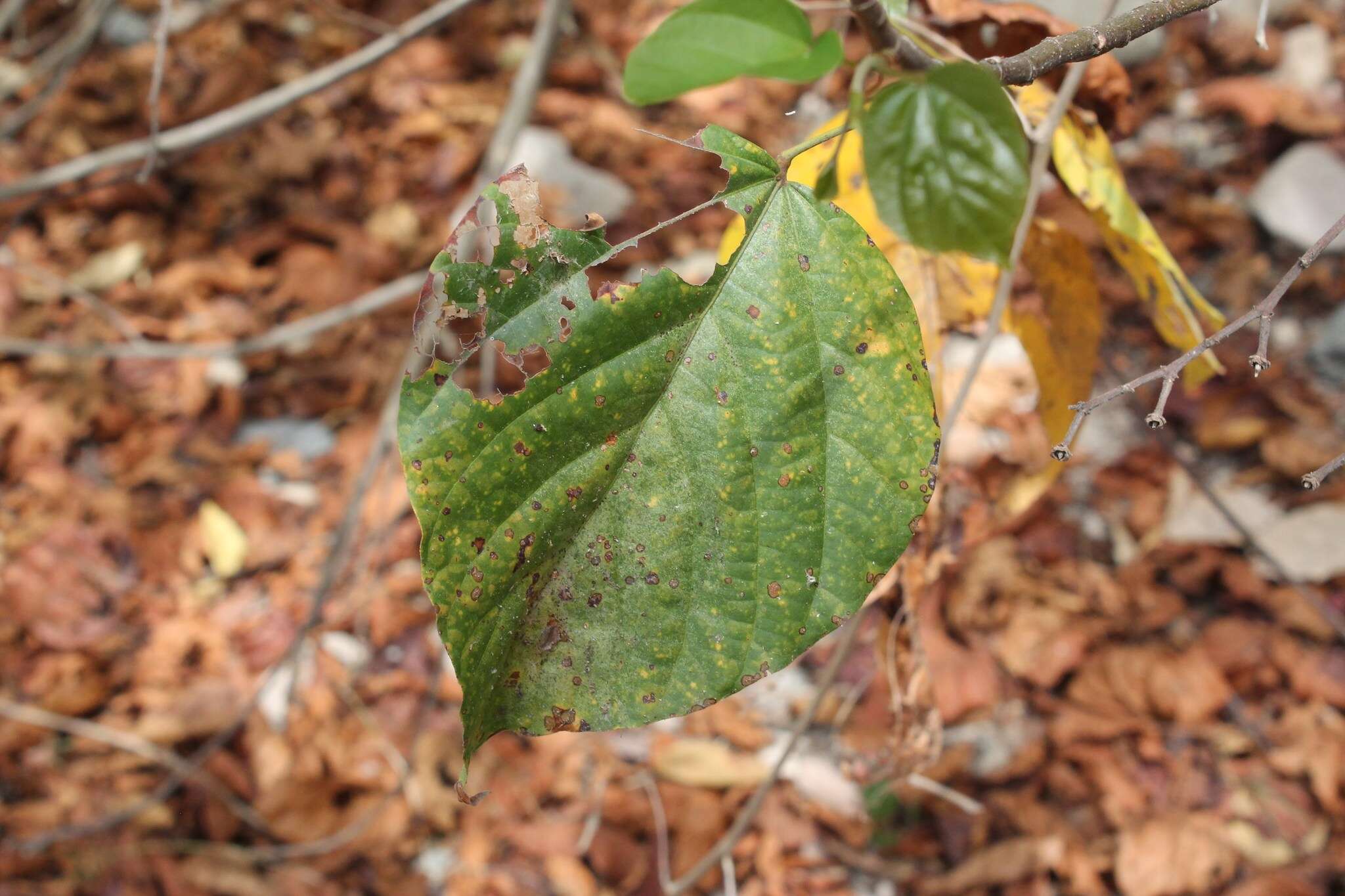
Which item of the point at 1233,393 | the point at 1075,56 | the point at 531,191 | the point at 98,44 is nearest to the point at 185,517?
the point at 98,44

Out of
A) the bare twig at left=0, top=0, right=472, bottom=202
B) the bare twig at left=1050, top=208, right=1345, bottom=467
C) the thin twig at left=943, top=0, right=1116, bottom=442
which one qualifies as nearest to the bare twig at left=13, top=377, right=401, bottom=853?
the bare twig at left=0, top=0, right=472, bottom=202

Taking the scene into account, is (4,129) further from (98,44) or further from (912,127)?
(912,127)

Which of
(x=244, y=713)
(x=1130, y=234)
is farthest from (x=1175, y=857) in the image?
(x=244, y=713)

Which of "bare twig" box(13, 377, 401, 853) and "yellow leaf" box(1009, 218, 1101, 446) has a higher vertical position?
"yellow leaf" box(1009, 218, 1101, 446)

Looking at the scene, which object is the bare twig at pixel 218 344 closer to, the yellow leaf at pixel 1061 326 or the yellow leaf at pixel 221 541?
the yellow leaf at pixel 221 541

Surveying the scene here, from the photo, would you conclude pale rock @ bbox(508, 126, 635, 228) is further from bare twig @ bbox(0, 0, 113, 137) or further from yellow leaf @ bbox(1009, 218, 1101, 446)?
yellow leaf @ bbox(1009, 218, 1101, 446)

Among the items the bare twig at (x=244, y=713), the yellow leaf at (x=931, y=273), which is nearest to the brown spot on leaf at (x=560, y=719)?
the yellow leaf at (x=931, y=273)

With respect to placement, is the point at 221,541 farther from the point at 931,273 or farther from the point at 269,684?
the point at 931,273
